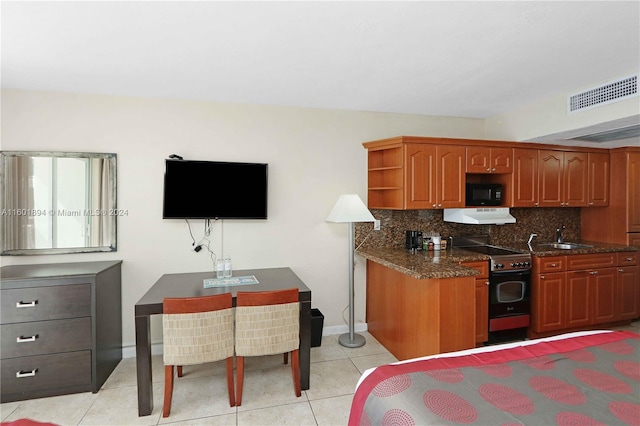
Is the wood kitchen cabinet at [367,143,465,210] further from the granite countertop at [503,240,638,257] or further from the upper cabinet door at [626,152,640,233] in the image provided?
the upper cabinet door at [626,152,640,233]

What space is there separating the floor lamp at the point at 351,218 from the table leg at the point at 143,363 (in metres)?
1.81

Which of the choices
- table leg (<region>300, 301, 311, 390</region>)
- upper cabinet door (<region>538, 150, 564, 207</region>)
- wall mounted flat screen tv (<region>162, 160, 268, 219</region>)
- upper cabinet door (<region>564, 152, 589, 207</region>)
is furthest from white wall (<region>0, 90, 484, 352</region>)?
upper cabinet door (<region>564, 152, 589, 207</region>)

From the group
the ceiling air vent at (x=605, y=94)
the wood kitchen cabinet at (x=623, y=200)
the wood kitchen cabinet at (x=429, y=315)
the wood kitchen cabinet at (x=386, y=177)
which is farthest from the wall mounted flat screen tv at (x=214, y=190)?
the wood kitchen cabinet at (x=623, y=200)

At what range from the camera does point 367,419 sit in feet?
4.17

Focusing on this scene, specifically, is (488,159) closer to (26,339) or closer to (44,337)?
(44,337)

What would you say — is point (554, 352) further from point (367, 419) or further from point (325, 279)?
point (325, 279)

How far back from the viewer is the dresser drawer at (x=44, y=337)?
243cm

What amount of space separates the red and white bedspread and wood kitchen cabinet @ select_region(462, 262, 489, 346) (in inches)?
57.8

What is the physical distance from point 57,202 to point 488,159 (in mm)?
4313

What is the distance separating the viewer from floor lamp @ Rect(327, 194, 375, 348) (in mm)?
3195

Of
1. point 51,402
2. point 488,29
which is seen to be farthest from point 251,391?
point 488,29

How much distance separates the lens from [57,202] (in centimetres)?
294

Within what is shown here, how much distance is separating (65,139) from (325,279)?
2.87 metres

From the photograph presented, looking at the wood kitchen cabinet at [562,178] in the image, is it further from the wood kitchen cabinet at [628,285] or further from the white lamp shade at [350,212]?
the white lamp shade at [350,212]
